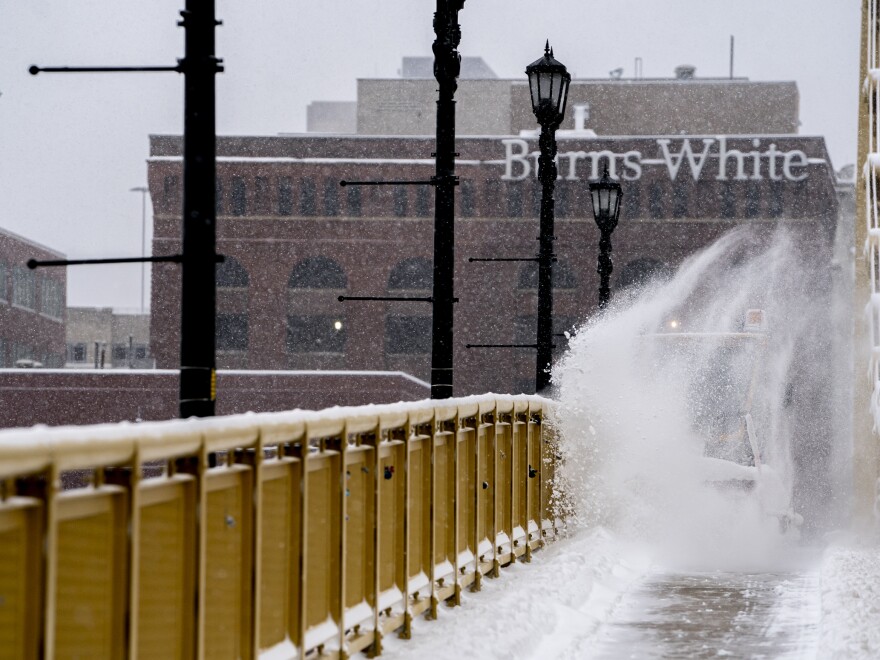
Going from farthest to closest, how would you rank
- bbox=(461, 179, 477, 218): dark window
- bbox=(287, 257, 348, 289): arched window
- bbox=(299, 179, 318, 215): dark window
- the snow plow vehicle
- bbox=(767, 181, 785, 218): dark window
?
1. bbox=(299, 179, 318, 215): dark window
2. bbox=(287, 257, 348, 289): arched window
3. bbox=(461, 179, 477, 218): dark window
4. bbox=(767, 181, 785, 218): dark window
5. the snow plow vehicle

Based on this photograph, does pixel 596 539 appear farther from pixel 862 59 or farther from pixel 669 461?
pixel 862 59

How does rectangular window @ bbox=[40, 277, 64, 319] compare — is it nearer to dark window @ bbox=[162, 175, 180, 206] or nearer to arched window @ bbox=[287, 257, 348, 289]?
dark window @ bbox=[162, 175, 180, 206]

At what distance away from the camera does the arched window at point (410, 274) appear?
74.6 metres

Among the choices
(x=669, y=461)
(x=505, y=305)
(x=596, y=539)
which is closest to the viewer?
(x=596, y=539)

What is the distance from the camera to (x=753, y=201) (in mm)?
74062

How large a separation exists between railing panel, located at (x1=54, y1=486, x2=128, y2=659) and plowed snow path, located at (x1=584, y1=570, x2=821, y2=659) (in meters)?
4.16

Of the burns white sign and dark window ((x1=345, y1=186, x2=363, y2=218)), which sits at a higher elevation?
the burns white sign

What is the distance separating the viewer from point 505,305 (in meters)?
74.1

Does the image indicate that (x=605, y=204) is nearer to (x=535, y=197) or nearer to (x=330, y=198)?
(x=535, y=197)

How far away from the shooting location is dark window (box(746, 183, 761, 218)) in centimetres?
7400

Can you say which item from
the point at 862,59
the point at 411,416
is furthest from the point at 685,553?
the point at 411,416

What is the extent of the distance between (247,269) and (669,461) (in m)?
58.3

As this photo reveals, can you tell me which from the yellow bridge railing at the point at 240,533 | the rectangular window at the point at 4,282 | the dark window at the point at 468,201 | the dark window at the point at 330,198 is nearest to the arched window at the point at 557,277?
the dark window at the point at 468,201

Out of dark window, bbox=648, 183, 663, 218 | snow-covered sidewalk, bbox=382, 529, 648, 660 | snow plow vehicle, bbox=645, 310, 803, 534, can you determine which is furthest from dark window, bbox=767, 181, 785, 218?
snow-covered sidewalk, bbox=382, 529, 648, 660
